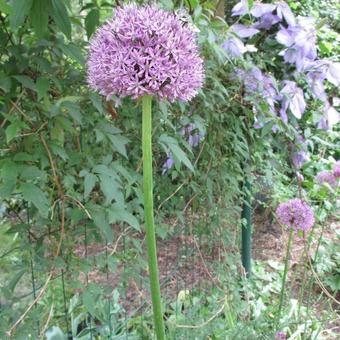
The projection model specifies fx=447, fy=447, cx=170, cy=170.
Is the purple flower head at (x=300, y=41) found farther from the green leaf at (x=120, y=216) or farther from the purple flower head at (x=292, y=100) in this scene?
the green leaf at (x=120, y=216)

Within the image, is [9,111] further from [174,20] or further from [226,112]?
[226,112]

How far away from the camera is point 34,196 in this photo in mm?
1044

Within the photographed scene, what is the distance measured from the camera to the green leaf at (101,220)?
118cm

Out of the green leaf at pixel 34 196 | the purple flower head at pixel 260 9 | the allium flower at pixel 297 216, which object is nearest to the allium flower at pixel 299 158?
the allium flower at pixel 297 216

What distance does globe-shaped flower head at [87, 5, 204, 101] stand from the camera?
2.76ft

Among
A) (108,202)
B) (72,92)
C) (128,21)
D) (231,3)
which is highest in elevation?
(231,3)

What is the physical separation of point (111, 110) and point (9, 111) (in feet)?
0.98

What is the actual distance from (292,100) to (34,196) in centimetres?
139

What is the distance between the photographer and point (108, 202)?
1161 mm

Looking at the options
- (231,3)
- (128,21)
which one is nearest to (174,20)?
(128,21)

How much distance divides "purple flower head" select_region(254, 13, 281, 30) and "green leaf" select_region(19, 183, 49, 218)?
150cm

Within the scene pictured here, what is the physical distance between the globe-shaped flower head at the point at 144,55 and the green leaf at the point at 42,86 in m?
0.26

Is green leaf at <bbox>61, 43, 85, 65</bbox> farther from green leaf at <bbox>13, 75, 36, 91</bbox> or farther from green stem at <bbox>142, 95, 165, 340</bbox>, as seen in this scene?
green stem at <bbox>142, 95, 165, 340</bbox>

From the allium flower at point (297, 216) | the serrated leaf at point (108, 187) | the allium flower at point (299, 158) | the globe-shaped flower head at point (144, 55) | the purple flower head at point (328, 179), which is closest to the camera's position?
the globe-shaped flower head at point (144, 55)
